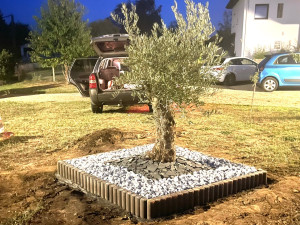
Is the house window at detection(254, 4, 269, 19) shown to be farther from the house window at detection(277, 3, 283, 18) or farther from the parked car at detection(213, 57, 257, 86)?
the parked car at detection(213, 57, 257, 86)

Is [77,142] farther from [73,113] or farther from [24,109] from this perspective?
[24,109]

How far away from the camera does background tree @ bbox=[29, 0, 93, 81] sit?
24.6 meters

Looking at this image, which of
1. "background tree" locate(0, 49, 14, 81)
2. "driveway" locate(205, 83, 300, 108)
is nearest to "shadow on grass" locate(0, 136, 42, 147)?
"driveway" locate(205, 83, 300, 108)

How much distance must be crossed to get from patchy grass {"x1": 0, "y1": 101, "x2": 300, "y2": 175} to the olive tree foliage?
43cm

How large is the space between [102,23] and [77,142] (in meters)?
49.8

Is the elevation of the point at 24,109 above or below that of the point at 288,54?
below

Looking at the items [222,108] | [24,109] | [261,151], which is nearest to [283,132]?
[261,151]

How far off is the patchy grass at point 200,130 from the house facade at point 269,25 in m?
21.3

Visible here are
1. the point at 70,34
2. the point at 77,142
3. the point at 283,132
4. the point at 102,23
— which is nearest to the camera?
the point at 77,142

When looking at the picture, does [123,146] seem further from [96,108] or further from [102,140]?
[96,108]

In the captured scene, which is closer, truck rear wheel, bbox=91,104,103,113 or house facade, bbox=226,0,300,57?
truck rear wheel, bbox=91,104,103,113

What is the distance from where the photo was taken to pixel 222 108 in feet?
41.8

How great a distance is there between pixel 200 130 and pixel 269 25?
2671 cm

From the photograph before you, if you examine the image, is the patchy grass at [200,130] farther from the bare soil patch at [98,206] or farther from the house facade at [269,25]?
the house facade at [269,25]
